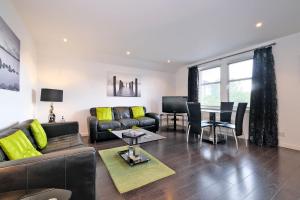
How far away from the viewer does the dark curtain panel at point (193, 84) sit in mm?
5203

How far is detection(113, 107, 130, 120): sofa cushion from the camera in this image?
449 centimetres

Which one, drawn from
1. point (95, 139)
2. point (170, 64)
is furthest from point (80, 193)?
point (170, 64)

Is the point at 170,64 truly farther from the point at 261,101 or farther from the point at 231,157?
the point at 231,157

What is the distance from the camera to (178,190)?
172 centimetres

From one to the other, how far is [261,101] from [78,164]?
3.98 meters

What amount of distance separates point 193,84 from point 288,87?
2.60 metres

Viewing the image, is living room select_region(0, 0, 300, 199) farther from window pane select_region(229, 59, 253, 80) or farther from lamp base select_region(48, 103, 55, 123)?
lamp base select_region(48, 103, 55, 123)

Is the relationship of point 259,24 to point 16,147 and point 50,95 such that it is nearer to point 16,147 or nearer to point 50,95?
point 16,147

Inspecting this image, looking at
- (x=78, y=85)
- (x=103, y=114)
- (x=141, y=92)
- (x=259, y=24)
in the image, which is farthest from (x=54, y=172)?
(x=141, y=92)

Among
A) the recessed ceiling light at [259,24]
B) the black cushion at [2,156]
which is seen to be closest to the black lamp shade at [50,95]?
the black cushion at [2,156]

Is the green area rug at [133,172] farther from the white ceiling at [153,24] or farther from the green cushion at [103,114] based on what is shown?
the white ceiling at [153,24]

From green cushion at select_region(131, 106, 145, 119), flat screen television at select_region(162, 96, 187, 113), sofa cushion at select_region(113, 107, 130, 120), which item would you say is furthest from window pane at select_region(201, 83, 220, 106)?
sofa cushion at select_region(113, 107, 130, 120)

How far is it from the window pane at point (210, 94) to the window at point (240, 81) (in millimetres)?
458

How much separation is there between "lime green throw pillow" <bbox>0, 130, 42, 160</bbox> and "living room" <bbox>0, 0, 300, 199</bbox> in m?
0.04
